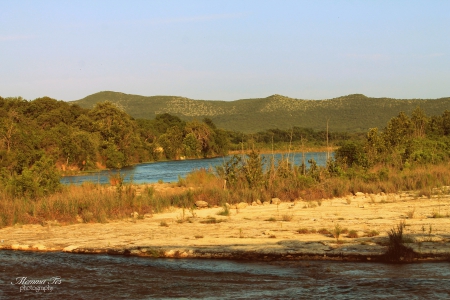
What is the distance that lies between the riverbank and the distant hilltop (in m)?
88.7

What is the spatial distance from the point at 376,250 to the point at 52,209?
10.0 meters

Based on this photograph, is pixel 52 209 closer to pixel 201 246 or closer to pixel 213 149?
pixel 201 246

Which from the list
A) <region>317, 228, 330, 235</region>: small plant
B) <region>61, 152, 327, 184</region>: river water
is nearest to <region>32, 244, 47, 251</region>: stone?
<region>317, 228, 330, 235</region>: small plant

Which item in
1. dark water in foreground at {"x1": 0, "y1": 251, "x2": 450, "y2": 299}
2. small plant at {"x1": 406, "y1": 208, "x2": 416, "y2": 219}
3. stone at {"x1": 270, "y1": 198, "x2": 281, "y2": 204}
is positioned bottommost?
dark water in foreground at {"x1": 0, "y1": 251, "x2": 450, "y2": 299}

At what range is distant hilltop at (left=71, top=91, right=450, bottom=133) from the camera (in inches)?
4277

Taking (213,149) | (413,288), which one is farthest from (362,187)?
(213,149)

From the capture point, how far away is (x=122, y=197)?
58.1 feet

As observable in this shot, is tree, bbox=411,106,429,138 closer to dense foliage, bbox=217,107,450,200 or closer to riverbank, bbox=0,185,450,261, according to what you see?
dense foliage, bbox=217,107,450,200

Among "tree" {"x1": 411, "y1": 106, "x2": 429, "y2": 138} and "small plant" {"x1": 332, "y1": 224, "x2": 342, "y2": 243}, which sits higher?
"tree" {"x1": 411, "y1": 106, "x2": 429, "y2": 138}

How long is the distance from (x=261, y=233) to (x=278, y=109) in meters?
117

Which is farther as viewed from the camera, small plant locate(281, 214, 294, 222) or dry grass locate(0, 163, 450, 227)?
dry grass locate(0, 163, 450, 227)

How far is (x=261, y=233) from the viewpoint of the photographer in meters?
12.9

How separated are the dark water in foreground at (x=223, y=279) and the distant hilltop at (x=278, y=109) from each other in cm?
9468

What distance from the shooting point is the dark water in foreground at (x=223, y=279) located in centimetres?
878
